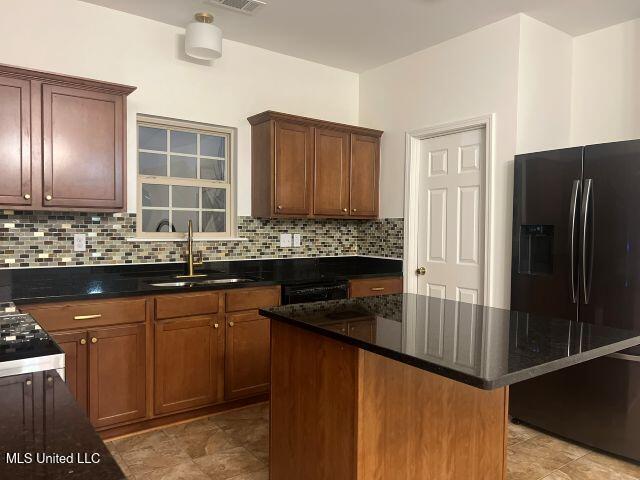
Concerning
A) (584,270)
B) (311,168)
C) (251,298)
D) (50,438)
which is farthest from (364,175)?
(50,438)

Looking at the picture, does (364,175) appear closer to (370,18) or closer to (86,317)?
(370,18)

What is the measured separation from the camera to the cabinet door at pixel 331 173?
13.5ft

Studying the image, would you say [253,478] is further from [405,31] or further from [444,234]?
[405,31]

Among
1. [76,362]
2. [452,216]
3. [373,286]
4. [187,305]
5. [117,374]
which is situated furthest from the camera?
[373,286]

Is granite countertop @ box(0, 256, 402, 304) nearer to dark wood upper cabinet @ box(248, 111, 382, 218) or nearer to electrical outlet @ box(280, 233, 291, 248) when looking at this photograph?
electrical outlet @ box(280, 233, 291, 248)

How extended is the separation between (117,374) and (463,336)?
209cm

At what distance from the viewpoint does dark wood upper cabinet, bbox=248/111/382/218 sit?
3.87 meters

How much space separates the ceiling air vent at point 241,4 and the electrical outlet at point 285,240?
1.78 meters

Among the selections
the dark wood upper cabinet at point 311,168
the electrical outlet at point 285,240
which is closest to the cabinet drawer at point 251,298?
the dark wood upper cabinet at point 311,168

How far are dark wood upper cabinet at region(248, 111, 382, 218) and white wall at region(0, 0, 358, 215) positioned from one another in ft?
0.65

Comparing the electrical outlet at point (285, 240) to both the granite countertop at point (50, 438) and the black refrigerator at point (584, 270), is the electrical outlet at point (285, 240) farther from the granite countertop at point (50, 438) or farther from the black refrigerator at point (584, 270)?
the granite countertop at point (50, 438)

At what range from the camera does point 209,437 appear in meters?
2.97

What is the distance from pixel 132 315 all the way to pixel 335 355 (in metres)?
1.57

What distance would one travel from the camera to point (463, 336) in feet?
5.58
